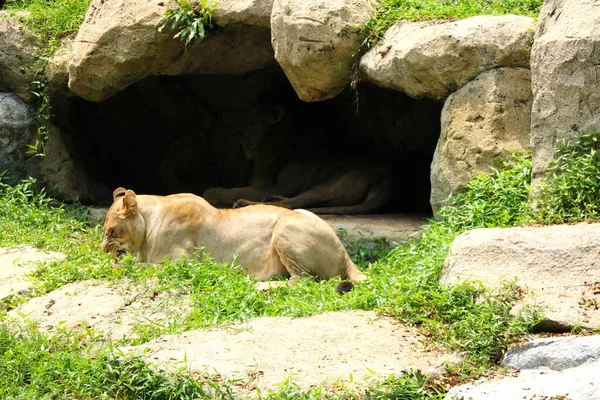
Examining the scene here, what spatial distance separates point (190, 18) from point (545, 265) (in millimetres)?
5781

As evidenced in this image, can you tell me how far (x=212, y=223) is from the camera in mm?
10250

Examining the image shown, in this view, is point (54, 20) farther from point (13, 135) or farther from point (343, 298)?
point (343, 298)

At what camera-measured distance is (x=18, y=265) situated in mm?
9977

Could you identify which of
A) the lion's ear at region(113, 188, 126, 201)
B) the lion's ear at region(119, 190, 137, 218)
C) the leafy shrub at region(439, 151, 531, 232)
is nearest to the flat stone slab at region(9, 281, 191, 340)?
the lion's ear at region(119, 190, 137, 218)

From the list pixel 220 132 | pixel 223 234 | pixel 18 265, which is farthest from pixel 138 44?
pixel 220 132

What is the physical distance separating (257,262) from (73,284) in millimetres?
1987

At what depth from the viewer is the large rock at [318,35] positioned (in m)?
10.3

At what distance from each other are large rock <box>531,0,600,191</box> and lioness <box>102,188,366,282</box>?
7.88 ft

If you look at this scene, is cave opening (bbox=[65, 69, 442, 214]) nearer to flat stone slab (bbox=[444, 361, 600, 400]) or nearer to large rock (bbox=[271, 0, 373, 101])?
large rock (bbox=[271, 0, 373, 101])

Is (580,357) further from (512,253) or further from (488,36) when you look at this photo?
(488,36)

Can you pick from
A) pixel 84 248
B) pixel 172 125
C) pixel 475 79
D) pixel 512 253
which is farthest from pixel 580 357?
pixel 172 125

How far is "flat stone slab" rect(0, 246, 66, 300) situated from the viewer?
367 inches

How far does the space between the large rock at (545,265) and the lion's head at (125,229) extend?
384 centimetres

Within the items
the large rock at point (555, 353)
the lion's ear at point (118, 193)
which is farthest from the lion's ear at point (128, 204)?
the large rock at point (555, 353)
